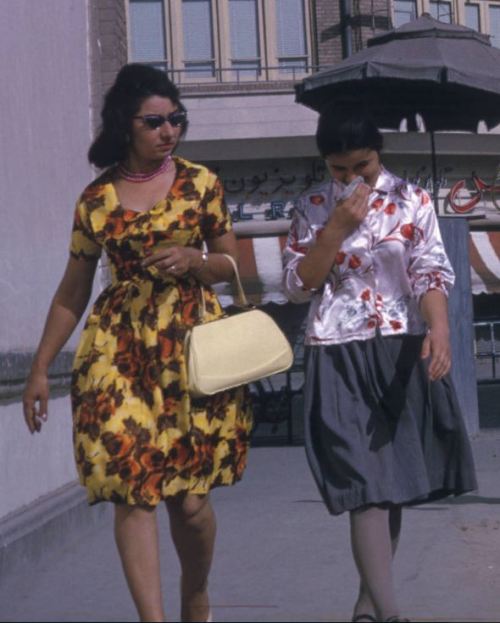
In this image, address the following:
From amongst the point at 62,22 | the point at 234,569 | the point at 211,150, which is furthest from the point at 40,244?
the point at 211,150

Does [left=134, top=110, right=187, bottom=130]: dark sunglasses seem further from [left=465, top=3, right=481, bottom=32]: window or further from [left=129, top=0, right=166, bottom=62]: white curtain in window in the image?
[left=465, top=3, right=481, bottom=32]: window

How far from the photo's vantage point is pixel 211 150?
29.3 m

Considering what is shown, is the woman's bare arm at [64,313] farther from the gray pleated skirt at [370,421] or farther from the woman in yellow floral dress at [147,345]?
the gray pleated skirt at [370,421]

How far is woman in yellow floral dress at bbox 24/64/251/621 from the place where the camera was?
4.74 meters

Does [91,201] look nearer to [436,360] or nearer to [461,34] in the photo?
[436,360]

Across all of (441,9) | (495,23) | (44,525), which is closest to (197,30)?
(441,9)

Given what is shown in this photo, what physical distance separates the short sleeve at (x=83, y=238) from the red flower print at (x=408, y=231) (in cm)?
91

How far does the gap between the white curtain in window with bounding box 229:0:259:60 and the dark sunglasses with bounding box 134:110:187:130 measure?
25257mm

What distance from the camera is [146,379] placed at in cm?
482

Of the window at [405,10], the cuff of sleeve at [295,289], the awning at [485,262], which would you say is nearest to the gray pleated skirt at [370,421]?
the cuff of sleeve at [295,289]

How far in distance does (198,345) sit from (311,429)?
54 cm

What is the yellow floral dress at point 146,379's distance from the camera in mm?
4750

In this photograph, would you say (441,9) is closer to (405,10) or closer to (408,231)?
(405,10)

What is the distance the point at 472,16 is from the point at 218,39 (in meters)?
5.46
